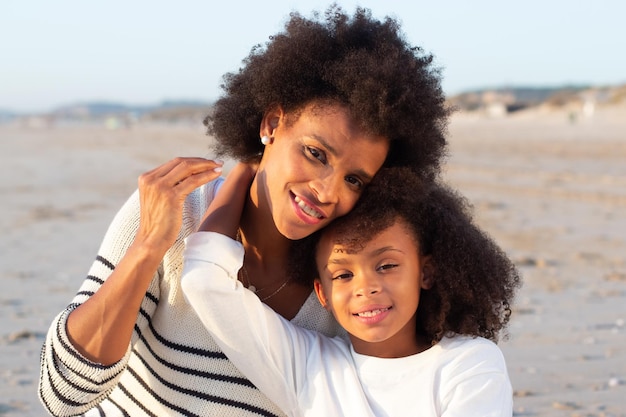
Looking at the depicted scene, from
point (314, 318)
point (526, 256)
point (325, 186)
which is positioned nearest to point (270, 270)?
point (314, 318)

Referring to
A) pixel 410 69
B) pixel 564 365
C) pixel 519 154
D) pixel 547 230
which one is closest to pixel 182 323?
pixel 410 69

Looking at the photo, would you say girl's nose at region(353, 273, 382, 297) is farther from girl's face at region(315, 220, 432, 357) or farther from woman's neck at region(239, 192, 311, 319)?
woman's neck at region(239, 192, 311, 319)

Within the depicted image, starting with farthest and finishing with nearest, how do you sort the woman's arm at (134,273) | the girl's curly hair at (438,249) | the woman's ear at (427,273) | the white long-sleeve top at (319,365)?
1. the woman's ear at (427,273)
2. the girl's curly hair at (438,249)
3. the white long-sleeve top at (319,365)
4. the woman's arm at (134,273)

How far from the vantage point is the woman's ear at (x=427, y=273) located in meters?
2.69

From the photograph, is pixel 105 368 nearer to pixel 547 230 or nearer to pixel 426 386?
pixel 426 386

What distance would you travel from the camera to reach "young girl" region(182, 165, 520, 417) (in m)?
2.48

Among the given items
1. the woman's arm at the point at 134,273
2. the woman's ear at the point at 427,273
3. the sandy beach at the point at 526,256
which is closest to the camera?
the woman's arm at the point at 134,273

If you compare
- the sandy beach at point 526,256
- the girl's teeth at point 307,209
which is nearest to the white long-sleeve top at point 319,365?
the girl's teeth at point 307,209

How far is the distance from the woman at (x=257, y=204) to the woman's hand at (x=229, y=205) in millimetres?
47

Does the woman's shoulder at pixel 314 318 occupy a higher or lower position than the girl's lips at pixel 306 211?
lower

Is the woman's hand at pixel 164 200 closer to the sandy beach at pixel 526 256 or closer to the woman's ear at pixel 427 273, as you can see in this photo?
the woman's ear at pixel 427 273

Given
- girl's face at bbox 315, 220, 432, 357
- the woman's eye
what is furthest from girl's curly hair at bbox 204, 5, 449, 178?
girl's face at bbox 315, 220, 432, 357

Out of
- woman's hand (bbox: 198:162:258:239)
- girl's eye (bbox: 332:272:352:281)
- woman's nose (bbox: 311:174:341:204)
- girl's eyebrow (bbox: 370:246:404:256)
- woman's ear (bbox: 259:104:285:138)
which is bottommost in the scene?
girl's eye (bbox: 332:272:352:281)

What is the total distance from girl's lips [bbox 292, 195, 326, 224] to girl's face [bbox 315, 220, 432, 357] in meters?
0.17
